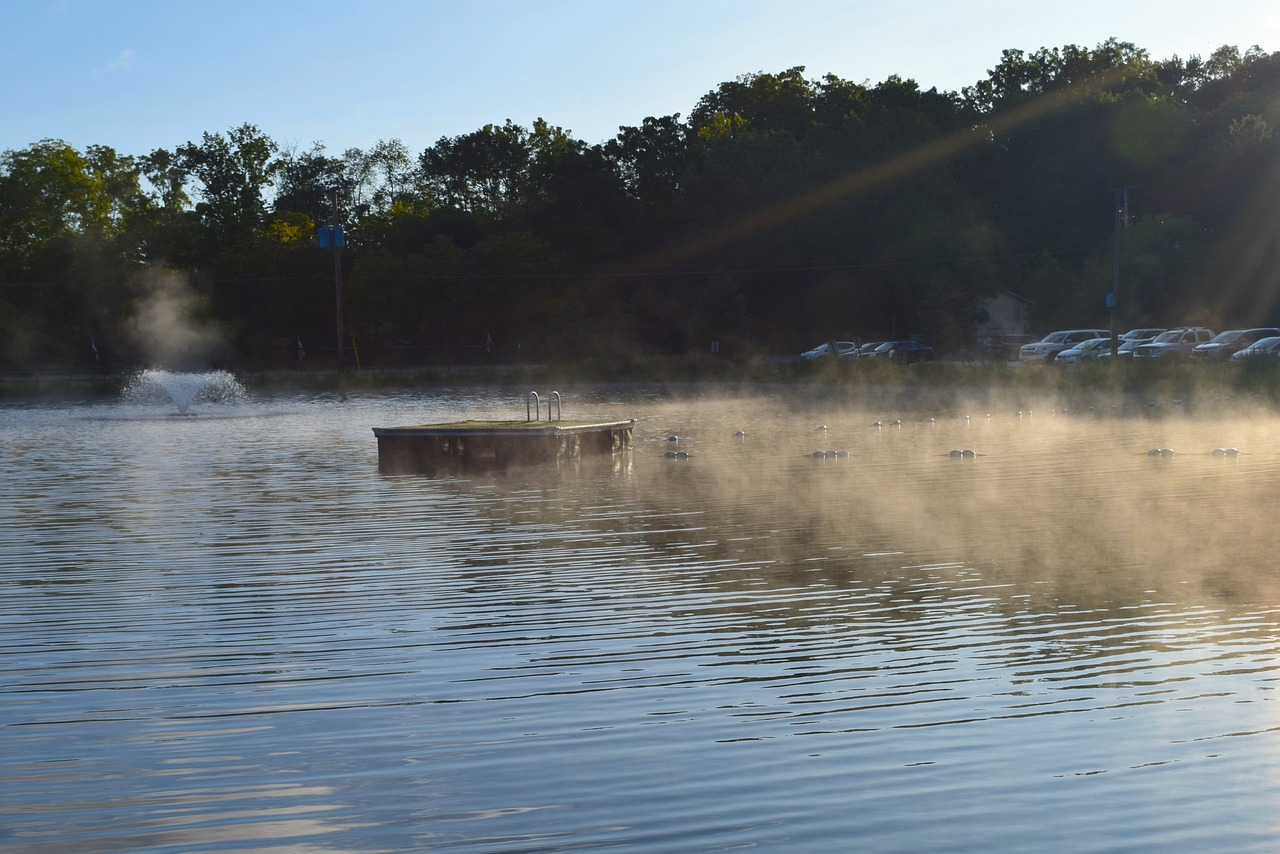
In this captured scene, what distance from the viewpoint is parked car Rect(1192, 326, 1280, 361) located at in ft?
189

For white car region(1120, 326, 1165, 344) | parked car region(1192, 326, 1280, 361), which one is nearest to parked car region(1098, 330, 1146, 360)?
white car region(1120, 326, 1165, 344)

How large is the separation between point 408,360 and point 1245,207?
46.5 meters

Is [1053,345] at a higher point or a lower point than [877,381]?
higher

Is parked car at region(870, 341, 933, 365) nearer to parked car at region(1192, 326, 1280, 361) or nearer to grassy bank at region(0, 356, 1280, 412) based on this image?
grassy bank at region(0, 356, 1280, 412)

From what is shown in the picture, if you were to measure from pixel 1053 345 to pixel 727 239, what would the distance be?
1114 inches

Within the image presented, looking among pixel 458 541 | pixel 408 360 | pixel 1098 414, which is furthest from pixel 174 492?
pixel 408 360

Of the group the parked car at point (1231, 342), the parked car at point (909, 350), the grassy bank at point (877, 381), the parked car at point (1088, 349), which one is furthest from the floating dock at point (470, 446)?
the parked car at point (909, 350)

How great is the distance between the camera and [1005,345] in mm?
Result: 76688

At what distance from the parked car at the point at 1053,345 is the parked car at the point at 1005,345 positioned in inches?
103

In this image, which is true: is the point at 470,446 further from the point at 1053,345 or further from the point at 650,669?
the point at 1053,345

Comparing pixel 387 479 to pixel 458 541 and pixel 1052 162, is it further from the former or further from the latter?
→ pixel 1052 162

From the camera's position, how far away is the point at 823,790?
6582 millimetres

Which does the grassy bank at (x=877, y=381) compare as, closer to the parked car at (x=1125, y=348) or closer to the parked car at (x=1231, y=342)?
the parked car at (x=1125, y=348)

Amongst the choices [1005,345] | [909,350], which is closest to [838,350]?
[909,350]
